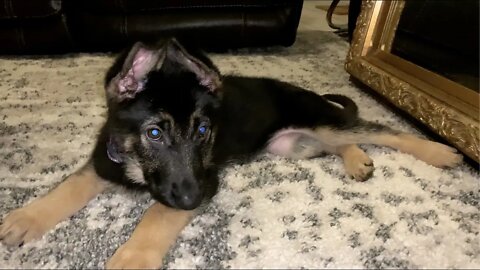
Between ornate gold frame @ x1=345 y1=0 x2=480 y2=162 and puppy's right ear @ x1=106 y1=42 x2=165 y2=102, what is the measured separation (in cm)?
125

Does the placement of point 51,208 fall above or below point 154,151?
below

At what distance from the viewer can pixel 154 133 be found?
1526 millimetres

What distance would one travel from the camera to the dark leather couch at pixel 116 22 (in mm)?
3324

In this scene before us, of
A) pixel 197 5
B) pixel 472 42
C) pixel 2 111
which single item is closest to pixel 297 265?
pixel 472 42

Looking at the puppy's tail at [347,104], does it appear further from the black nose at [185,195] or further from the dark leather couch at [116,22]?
the dark leather couch at [116,22]

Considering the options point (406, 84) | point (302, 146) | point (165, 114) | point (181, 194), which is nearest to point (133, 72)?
point (165, 114)

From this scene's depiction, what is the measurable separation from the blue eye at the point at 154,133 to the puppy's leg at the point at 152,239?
203mm

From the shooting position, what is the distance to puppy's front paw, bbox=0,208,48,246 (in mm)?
1441

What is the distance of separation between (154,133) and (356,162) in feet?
2.71

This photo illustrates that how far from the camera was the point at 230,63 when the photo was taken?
3422mm

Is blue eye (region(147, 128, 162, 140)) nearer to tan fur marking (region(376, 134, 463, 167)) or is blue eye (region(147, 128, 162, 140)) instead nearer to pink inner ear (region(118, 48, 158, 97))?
pink inner ear (region(118, 48, 158, 97))

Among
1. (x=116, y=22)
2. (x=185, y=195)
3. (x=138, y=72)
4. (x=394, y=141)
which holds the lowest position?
(x=116, y=22)

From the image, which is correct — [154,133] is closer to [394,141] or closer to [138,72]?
[138,72]

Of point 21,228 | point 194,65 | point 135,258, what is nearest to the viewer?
point 135,258
